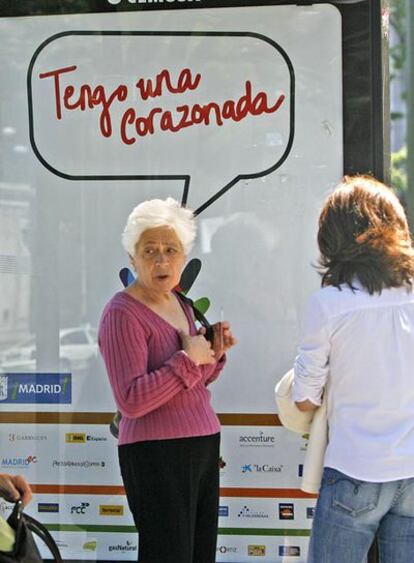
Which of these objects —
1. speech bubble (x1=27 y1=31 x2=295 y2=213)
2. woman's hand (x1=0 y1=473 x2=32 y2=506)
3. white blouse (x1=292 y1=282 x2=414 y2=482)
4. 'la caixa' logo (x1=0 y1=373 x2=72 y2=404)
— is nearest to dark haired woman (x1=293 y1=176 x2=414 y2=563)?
white blouse (x1=292 y1=282 x2=414 y2=482)

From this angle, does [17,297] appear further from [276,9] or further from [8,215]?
[276,9]

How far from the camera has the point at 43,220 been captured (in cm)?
416

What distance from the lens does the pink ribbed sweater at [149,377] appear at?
3.41 metres

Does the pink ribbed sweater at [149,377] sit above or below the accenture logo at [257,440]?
above

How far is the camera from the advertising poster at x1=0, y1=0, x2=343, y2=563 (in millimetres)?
4059

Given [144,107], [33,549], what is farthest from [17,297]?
[33,549]

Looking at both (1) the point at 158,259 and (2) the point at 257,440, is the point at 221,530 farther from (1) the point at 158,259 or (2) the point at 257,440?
(1) the point at 158,259

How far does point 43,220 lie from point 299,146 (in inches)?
42.8

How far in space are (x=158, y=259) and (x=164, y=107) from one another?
2.59 ft

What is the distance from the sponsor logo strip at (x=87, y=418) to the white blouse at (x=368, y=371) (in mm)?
962

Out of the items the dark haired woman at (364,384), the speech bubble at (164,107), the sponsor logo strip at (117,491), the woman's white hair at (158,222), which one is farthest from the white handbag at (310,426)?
the speech bubble at (164,107)

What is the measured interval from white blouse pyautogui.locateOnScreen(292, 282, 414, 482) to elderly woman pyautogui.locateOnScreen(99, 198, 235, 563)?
0.55 metres

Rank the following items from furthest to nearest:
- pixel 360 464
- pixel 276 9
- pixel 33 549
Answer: pixel 276 9, pixel 360 464, pixel 33 549

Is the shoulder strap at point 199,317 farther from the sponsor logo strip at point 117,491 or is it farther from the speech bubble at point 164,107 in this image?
the sponsor logo strip at point 117,491
